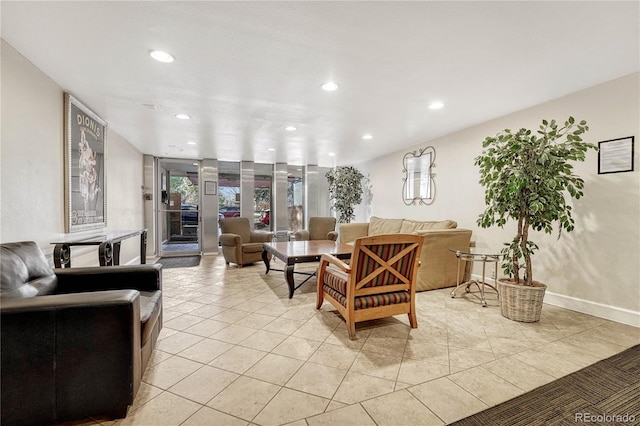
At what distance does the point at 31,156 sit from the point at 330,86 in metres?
2.79

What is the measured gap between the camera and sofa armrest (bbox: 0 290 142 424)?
4.49ft

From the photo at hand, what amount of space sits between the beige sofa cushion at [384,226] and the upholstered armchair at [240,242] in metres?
2.34

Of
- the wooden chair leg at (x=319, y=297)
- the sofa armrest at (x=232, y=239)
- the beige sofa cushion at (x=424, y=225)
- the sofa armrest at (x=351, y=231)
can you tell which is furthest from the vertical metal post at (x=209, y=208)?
the wooden chair leg at (x=319, y=297)

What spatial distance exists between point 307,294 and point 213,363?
1.81 meters

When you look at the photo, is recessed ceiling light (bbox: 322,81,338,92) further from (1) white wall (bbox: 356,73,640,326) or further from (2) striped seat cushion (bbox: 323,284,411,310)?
(1) white wall (bbox: 356,73,640,326)

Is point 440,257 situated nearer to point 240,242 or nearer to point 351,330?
point 351,330

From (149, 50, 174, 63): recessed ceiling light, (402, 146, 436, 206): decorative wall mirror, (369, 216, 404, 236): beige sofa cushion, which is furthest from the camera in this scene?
(369, 216, 404, 236): beige sofa cushion

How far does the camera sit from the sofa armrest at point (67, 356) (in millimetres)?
1368

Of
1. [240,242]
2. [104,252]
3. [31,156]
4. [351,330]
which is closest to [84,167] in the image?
[31,156]

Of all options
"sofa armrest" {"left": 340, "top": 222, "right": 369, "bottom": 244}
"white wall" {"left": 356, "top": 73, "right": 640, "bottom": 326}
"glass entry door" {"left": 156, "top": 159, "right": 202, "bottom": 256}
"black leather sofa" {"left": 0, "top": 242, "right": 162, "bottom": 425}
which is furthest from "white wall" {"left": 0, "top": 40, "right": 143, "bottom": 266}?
"white wall" {"left": 356, "top": 73, "right": 640, "bottom": 326}

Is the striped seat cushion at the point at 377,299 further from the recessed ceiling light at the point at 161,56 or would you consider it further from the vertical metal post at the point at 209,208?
the vertical metal post at the point at 209,208

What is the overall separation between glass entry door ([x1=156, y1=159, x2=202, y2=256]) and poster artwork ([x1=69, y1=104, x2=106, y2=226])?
3.40 meters

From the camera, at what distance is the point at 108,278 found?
226 centimetres

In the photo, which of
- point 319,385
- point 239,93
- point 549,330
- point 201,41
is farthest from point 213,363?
point 549,330
